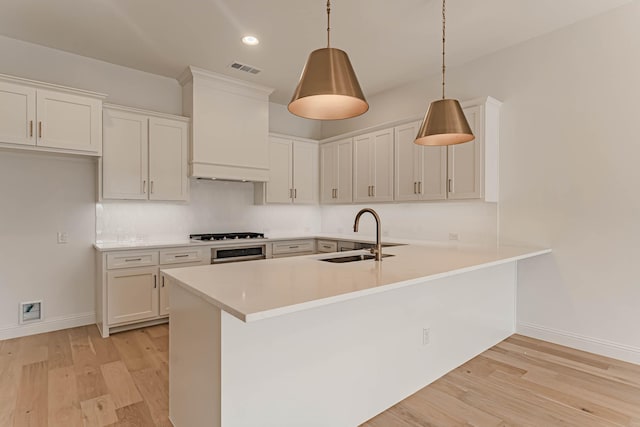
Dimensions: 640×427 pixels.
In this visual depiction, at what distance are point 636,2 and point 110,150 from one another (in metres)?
4.88

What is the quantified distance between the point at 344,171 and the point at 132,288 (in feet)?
9.88

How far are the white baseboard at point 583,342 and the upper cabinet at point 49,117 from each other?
15.1ft

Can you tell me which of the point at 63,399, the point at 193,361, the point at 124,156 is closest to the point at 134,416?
the point at 63,399

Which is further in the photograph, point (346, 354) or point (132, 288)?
point (132, 288)

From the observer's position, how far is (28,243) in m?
3.46

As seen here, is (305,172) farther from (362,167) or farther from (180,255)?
(180,255)

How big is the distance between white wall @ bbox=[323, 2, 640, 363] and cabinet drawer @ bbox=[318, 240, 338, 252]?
2.05 m

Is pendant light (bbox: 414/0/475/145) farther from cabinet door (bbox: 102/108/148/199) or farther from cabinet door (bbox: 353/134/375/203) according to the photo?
cabinet door (bbox: 102/108/148/199)

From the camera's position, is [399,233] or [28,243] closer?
[28,243]

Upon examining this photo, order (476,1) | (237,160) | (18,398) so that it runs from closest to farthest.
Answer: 1. (18,398)
2. (476,1)
3. (237,160)

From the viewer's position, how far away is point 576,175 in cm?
307

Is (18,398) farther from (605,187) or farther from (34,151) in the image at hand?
(605,187)

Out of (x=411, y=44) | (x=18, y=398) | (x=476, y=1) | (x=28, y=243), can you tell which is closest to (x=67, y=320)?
(x=28, y=243)

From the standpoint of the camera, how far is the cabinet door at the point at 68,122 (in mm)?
3125
